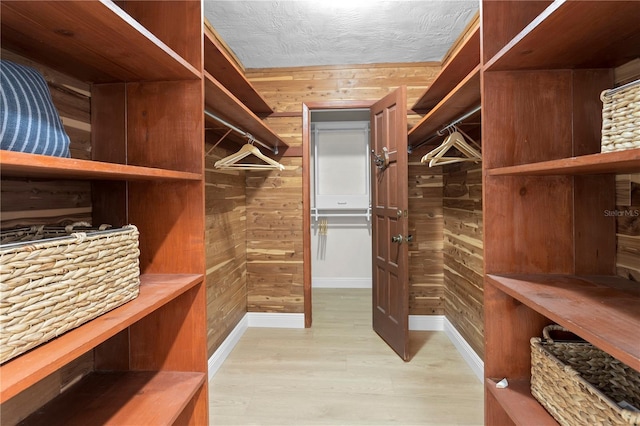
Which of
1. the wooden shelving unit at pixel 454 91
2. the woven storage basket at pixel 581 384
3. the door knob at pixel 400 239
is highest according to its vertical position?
the wooden shelving unit at pixel 454 91

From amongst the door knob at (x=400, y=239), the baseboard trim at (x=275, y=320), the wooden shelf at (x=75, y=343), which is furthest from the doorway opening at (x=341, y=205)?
the wooden shelf at (x=75, y=343)

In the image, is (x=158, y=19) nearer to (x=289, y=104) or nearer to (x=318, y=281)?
(x=289, y=104)

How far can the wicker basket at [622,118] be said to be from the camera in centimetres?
73

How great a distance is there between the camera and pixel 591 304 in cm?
85

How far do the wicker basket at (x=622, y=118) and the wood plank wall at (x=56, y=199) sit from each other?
161 centimetres

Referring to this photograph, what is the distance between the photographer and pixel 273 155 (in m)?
3.04

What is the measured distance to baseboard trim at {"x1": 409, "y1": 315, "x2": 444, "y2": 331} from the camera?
291cm

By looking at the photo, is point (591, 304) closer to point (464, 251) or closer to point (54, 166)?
point (54, 166)

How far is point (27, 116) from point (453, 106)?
1.92 metres

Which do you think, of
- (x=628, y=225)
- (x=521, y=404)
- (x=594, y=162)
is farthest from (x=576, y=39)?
(x=521, y=404)

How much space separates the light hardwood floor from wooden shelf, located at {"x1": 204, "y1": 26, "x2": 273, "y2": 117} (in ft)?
6.88

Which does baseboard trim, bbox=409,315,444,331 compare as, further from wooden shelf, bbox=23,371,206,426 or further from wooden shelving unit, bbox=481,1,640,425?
wooden shelf, bbox=23,371,206,426

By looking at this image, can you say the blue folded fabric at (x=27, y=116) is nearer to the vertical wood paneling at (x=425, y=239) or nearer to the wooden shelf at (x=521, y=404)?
the wooden shelf at (x=521, y=404)

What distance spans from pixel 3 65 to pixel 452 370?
2730 mm
